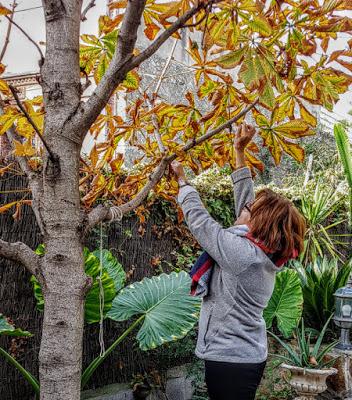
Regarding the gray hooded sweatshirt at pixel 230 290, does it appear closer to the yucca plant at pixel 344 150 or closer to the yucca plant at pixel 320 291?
the yucca plant at pixel 320 291

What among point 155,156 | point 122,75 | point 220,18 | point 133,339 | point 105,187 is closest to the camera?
point 122,75

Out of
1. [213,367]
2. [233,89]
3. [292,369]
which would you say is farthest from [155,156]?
[292,369]

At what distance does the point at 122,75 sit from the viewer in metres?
1.53

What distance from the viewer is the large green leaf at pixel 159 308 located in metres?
3.36

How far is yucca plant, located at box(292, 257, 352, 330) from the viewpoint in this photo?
5.75m

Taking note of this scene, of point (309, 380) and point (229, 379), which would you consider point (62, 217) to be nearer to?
point (229, 379)

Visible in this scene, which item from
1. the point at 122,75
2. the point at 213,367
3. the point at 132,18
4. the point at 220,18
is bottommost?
the point at 213,367

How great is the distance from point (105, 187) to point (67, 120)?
3.15 ft

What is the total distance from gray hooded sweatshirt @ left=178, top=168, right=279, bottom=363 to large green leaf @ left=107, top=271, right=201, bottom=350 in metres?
1.16

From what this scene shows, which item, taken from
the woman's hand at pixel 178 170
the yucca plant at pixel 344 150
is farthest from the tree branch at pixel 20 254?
the yucca plant at pixel 344 150

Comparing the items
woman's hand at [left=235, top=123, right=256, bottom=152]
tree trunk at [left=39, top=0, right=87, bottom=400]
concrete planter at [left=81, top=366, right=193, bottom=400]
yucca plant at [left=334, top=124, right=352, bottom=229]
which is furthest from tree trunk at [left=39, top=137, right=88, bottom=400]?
yucca plant at [left=334, top=124, right=352, bottom=229]

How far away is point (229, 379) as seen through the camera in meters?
2.14

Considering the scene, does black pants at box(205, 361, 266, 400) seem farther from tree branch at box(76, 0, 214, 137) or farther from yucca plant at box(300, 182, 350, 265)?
yucca plant at box(300, 182, 350, 265)

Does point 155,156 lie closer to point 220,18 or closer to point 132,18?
point 220,18
